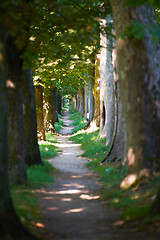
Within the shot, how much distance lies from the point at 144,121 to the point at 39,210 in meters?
2.88

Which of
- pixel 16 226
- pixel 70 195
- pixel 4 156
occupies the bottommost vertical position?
pixel 70 195

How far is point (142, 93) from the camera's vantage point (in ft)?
22.1

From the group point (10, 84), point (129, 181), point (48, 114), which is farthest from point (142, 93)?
point (48, 114)

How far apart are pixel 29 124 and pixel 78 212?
16.1 feet

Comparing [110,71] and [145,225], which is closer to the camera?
[145,225]

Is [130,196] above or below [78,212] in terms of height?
above

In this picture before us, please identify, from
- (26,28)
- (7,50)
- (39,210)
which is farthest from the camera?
(26,28)

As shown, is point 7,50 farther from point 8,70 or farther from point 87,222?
point 87,222

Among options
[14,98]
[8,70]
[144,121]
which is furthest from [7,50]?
[144,121]

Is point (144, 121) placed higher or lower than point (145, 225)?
higher

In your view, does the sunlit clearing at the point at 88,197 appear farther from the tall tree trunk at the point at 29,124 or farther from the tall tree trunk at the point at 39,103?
the tall tree trunk at the point at 39,103

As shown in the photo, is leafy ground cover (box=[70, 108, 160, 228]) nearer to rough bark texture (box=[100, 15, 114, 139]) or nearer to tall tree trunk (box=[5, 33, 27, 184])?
tall tree trunk (box=[5, 33, 27, 184])

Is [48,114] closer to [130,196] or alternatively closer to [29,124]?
[29,124]

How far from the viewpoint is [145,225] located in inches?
186
